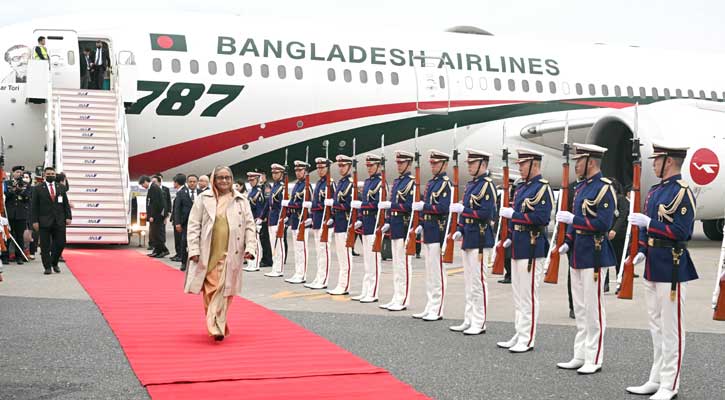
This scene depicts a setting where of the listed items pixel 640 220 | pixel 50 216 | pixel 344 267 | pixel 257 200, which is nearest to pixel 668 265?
pixel 640 220

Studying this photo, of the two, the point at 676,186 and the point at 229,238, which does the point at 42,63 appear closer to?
the point at 229,238

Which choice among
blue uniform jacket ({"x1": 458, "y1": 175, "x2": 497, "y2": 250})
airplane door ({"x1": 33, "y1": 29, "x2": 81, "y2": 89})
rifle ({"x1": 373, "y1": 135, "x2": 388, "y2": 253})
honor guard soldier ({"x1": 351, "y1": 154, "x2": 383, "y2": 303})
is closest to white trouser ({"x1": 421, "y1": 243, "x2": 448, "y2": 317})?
blue uniform jacket ({"x1": 458, "y1": 175, "x2": 497, "y2": 250})

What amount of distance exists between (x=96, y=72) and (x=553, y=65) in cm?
969

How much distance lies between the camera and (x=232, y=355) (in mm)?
7605

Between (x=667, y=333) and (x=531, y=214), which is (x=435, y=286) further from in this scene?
(x=667, y=333)

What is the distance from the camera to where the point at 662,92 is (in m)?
22.0

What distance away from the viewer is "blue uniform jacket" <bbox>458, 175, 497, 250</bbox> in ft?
29.5

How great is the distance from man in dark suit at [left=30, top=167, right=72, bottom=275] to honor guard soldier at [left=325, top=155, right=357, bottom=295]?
13.8 ft

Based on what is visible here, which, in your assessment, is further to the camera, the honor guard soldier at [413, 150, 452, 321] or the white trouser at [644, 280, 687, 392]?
the honor guard soldier at [413, 150, 452, 321]

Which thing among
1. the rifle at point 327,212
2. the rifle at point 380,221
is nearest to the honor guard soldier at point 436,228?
the rifle at point 380,221

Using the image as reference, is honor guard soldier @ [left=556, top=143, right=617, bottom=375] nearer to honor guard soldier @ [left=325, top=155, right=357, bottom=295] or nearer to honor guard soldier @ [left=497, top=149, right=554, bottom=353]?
honor guard soldier @ [left=497, top=149, right=554, bottom=353]

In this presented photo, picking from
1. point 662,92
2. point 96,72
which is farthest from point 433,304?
point 662,92

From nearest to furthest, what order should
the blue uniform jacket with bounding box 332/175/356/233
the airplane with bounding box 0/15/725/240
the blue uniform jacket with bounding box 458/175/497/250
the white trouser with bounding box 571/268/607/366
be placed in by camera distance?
1. the white trouser with bounding box 571/268/607/366
2. the blue uniform jacket with bounding box 458/175/497/250
3. the blue uniform jacket with bounding box 332/175/356/233
4. the airplane with bounding box 0/15/725/240

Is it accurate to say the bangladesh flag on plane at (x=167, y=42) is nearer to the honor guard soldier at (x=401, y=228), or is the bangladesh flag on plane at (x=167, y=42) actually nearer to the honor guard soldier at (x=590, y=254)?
the honor guard soldier at (x=401, y=228)
